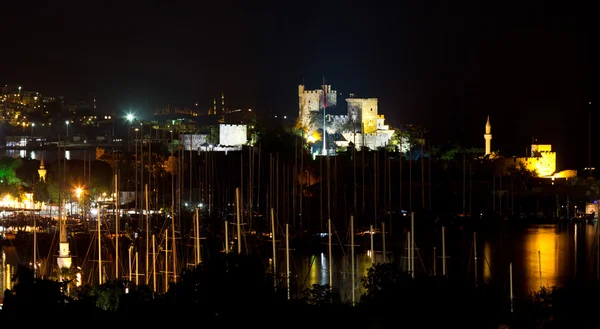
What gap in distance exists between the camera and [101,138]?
2621 inches

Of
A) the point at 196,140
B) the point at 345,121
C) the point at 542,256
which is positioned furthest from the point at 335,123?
the point at 542,256

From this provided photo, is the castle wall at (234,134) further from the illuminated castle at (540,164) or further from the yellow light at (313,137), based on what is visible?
the illuminated castle at (540,164)

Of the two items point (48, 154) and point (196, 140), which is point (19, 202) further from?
point (48, 154)

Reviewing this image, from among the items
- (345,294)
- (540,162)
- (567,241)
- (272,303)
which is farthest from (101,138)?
(272,303)

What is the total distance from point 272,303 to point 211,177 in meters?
23.1

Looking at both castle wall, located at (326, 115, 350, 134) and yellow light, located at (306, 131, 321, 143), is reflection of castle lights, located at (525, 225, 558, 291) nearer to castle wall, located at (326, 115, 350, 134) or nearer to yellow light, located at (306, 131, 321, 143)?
yellow light, located at (306, 131, 321, 143)

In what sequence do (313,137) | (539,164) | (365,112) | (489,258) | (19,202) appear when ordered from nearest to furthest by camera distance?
(489,258), (19,202), (539,164), (313,137), (365,112)

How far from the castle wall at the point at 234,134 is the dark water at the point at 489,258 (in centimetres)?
1825

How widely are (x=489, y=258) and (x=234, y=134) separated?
978 inches

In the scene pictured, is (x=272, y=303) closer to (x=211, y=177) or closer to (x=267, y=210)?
(x=267, y=210)

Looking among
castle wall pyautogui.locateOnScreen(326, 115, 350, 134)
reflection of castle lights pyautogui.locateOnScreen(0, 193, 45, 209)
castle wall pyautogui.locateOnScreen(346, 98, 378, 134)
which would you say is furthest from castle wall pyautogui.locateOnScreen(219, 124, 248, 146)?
reflection of castle lights pyautogui.locateOnScreen(0, 193, 45, 209)

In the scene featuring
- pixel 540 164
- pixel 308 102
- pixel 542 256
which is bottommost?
pixel 542 256

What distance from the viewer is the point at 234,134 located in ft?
164

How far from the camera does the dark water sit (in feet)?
73.4
